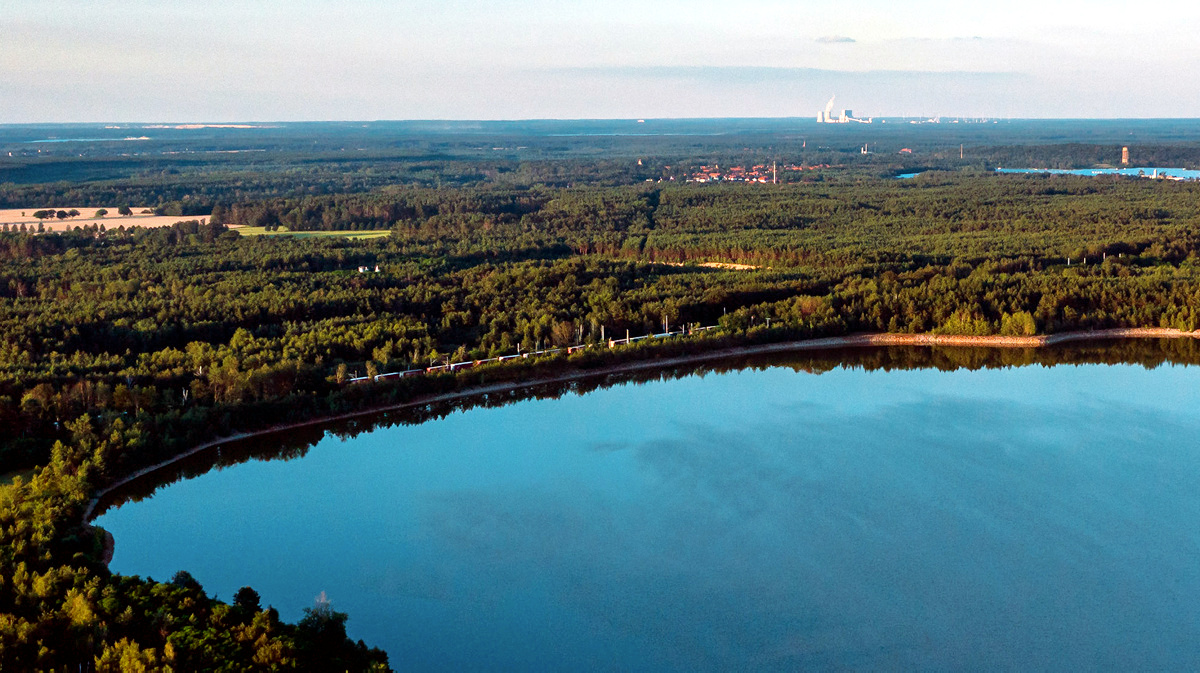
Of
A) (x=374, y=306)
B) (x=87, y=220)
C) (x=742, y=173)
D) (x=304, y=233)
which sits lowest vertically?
(x=374, y=306)

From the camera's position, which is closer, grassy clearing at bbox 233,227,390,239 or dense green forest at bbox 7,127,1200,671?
dense green forest at bbox 7,127,1200,671

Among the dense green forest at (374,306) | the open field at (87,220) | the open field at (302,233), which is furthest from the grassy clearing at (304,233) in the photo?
the open field at (87,220)

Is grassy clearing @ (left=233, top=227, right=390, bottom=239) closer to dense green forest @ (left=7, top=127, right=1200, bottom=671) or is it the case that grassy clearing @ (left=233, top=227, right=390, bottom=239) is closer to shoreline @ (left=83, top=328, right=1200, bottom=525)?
dense green forest @ (left=7, top=127, right=1200, bottom=671)

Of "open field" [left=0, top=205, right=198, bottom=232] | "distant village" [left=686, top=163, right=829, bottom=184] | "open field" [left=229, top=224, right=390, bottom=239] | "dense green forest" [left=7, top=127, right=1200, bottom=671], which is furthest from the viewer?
"distant village" [left=686, top=163, right=829, bottom=184]

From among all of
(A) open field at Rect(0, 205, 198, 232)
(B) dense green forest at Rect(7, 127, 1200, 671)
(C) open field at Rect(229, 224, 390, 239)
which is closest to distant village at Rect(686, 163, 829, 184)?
(B) dense green forest at Rect(7, 127, 1200, 671)

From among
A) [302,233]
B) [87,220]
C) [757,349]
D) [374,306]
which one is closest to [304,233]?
[302,233]

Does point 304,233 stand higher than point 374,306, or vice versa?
point 304,233

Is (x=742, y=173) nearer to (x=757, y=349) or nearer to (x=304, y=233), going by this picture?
(x=304, y=233)
